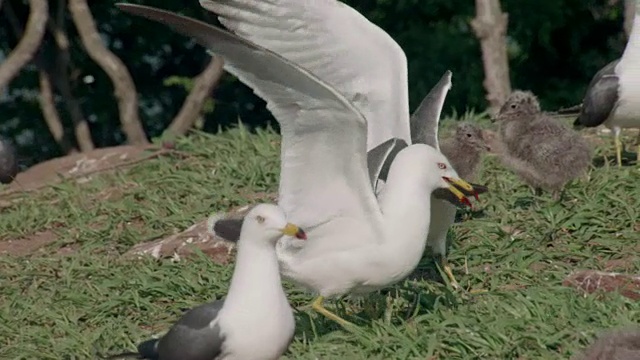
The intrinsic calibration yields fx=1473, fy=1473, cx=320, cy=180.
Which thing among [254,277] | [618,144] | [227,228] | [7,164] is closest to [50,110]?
[7,164]

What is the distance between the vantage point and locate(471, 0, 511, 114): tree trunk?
507 inches

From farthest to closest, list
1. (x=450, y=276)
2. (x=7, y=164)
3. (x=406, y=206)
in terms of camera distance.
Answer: (x=7, y=164)
(x=450, y=276)
(x=406, y=206)

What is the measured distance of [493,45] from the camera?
43.1ft

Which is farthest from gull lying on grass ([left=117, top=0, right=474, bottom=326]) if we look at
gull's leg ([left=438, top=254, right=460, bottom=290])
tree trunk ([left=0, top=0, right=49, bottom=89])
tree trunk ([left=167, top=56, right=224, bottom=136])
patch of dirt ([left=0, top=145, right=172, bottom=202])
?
tree trunk ([left=167, top=56, right=224, bottom=136])

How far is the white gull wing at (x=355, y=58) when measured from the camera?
312 inches

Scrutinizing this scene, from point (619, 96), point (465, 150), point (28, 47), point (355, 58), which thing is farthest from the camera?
point (28, 47)

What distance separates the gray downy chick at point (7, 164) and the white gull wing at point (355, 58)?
465cm

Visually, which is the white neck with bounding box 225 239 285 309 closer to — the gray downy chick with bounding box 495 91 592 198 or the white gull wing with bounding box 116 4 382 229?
the white gull wing with bounding box 116 4 382 229

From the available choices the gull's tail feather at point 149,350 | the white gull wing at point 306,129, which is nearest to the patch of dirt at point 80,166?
the white gull wing at point 306,129

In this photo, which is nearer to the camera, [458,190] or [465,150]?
[458,190]

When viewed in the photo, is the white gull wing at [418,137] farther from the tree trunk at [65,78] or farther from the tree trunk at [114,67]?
the tree trunk at [65,78]

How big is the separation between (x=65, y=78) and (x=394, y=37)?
3.63 m

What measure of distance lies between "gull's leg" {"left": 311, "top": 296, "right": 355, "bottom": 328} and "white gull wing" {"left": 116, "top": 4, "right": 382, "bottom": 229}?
1.28 ft

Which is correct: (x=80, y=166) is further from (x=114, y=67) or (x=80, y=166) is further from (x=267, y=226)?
(x=267, y=226)
